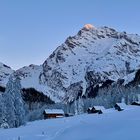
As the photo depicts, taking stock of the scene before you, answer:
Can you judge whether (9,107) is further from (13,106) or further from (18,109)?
(18,109)

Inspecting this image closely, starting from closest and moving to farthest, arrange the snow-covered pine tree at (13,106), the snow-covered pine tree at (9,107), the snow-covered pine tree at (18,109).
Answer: the snow-covered pine tree at (9,107) < the snow-covered pine tree at (13,106) < the snow-covered pine tree at (18,109)

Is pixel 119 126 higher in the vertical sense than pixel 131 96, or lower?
lower

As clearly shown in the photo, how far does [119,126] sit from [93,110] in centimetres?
11232

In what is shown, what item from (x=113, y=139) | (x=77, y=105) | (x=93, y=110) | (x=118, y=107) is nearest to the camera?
(x=113, y=139)

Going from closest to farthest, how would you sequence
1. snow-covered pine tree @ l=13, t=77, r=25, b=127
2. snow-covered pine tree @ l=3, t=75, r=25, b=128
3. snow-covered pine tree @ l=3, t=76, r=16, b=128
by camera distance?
snow-covered pine tree @ l=3, t=76, r=16, b=128
snow-covered pine tree @ l=3, t=75, r=25, b=128
snow-covered pine tree @ l=13, t=77, r=25, b=127

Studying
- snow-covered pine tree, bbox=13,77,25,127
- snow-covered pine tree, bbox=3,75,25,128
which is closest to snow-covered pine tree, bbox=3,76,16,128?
snow-covered pine tree, bbox=3,75,25,128

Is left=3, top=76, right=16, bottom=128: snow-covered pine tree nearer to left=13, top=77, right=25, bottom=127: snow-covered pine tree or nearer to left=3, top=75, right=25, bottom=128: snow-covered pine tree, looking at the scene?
left=3, top=75, right=25, bottom=128: snow-covered pine tree

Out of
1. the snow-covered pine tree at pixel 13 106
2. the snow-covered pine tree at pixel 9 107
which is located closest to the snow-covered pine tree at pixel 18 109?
the snow-covered pine tree at pixel 13 106

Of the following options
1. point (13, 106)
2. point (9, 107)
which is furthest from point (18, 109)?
point (9, 107)

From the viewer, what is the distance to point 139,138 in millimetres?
20625

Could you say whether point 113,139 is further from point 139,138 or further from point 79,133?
point 79,133

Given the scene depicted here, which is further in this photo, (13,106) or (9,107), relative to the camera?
(13,106)

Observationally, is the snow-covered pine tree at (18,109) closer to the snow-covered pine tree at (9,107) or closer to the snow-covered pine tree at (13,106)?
the snow-covered pine tree at (13,106)

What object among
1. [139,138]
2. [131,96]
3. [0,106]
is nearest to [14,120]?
[0,106]
